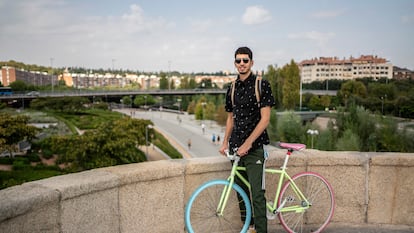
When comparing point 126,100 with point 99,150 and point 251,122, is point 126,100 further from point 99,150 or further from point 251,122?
point 251,122

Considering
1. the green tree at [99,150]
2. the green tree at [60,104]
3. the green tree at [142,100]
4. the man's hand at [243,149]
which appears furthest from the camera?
the green tree at [142,100]

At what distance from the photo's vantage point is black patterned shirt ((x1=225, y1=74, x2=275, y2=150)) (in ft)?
12.0

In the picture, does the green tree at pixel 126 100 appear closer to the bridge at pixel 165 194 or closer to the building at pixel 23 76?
the building at pixel 23 76

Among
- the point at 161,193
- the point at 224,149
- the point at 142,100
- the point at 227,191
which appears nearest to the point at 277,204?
the point at 227,191

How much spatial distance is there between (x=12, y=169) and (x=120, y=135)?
918 cm

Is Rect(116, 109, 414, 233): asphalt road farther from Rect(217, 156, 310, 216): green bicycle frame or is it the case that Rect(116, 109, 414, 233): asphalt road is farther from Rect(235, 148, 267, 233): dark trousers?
Rect(235, 148, 267, 233): dark trousers

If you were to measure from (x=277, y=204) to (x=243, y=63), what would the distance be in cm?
152

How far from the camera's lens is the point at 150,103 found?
135 metres

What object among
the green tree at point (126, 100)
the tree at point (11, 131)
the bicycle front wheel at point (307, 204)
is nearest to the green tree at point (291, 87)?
Answer: the tree at point (11, 131)

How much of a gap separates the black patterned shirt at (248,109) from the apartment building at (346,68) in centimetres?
10515

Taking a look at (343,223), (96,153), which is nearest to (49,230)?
(343,223)

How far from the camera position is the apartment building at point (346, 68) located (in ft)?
358

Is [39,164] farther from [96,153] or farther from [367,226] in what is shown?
[367,226]

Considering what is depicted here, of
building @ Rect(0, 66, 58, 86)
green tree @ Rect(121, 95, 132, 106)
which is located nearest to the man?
green tree @ Rect(121, 95, 132, 106)
